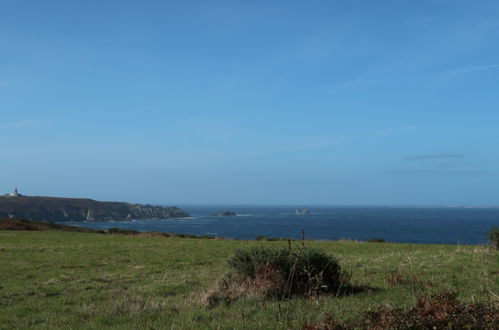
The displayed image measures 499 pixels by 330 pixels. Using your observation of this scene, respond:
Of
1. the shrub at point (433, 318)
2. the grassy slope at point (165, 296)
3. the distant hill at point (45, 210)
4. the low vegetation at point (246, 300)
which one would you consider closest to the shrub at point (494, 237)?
the low vegetation at point (246, 300)

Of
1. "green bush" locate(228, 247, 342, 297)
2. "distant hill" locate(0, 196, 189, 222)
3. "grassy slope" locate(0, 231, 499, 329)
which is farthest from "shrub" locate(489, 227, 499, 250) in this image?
"distant hill" locate(0, 196, 189, 222)

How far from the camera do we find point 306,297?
951 cm

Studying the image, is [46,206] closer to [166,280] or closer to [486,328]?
[166,280]

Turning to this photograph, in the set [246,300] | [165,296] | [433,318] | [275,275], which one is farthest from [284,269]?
[433,318]

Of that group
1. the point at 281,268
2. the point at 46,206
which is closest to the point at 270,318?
the point at 281,268

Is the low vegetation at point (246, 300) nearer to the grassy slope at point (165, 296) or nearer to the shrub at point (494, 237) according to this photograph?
the grassy slope at point (165, 296)

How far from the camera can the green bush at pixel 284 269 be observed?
9930 millimetres

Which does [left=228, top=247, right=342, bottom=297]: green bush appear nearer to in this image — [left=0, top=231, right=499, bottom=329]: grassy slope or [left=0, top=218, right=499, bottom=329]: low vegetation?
[left=0, top=218, right=499, bottom=329]: low vegetation

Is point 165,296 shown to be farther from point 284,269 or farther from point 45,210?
point 45,210

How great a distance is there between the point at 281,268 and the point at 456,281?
4464mm

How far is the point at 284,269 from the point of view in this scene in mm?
10523

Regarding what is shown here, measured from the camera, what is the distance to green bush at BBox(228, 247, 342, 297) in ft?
32.6

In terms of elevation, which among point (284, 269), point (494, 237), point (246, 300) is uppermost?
point (284, 269)

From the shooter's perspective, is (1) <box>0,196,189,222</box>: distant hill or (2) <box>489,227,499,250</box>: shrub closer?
(2) <box>489,227,499,250</box>: shrub
